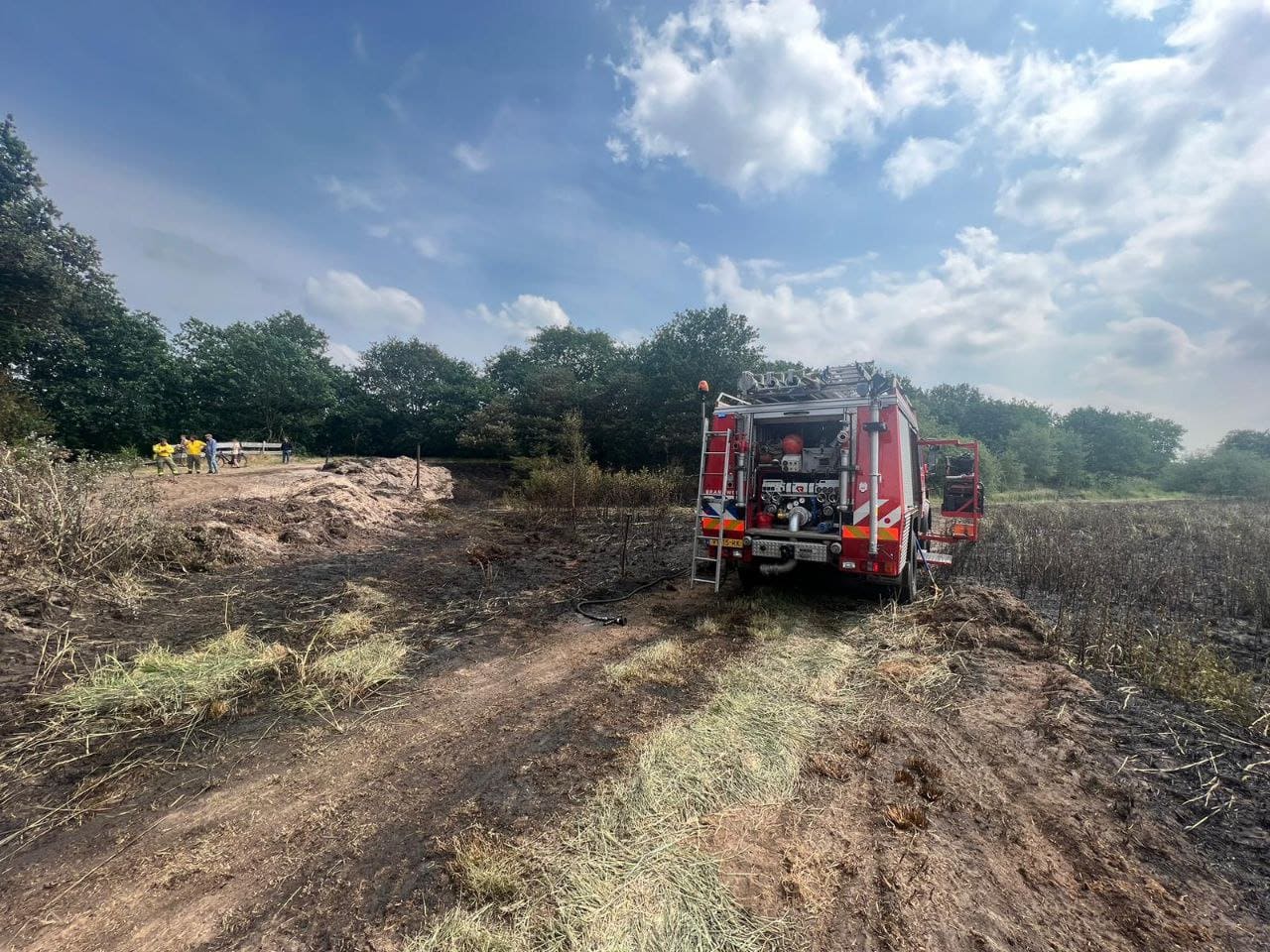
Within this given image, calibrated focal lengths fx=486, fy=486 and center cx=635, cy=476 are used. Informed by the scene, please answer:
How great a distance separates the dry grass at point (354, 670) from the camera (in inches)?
148

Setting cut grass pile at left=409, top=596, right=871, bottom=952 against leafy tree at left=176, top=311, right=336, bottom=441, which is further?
leafy tree at left=176, top=311, right=336, bottom=441

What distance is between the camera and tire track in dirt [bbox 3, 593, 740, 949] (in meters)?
1.86

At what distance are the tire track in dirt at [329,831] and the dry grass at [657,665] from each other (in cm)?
30

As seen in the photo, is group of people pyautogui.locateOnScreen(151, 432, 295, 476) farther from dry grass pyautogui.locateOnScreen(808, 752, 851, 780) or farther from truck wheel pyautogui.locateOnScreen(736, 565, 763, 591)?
dry grass pyautogui.locateOnScreen(808, 752, 851, 780)

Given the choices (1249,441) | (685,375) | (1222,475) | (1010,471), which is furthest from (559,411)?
(1249,441)

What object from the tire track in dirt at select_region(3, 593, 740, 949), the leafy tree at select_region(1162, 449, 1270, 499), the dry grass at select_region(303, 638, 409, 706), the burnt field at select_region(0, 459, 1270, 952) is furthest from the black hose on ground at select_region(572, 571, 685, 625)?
the leafy tree at select_region(1162, 449, 1270, 499)

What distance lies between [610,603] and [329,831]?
14.1 ft

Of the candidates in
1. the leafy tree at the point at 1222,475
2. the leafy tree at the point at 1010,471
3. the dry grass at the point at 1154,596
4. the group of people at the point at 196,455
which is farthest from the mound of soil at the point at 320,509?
the leafy tree at the point at 1222,475

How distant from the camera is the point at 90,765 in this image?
9.19ft

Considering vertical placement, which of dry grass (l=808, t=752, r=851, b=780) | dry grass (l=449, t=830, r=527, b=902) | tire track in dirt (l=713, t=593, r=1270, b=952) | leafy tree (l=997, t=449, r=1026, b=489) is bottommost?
dry grass (l=449, t=830, r=527, b=902)

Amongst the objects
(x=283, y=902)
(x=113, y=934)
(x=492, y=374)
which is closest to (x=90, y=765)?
(x=113, y=934)

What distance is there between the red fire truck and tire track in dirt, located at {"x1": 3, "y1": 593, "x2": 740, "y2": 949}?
109 inches

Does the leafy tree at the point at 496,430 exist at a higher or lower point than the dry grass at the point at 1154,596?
higher

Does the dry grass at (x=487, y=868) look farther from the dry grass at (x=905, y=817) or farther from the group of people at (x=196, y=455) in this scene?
the group of people at (x=196, y=455)
